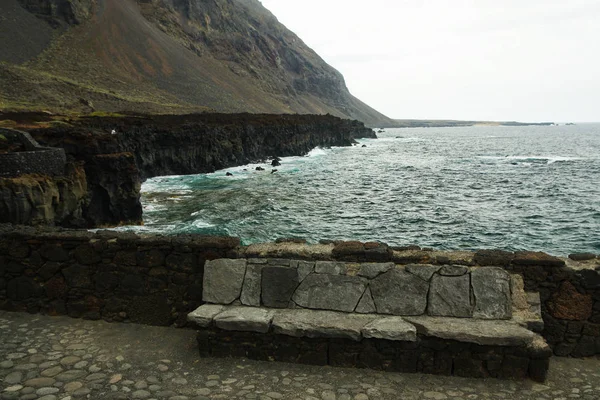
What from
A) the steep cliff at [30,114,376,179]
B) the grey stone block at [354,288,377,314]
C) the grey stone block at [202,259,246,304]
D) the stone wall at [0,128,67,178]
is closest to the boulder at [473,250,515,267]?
the grey stone block at [354,288,377,314]

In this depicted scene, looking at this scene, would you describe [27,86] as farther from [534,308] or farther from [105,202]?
[534,308]

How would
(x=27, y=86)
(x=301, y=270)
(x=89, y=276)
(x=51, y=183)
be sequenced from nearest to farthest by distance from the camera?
(x=301, y=270), (x=89, y=276), (x=51, y=183), (x=27, y=86)

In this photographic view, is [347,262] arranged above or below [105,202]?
above

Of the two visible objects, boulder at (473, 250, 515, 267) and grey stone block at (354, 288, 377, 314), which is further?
boulder at (473, 250, 515, 267)

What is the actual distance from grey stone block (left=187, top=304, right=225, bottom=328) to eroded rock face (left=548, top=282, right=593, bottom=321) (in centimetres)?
532

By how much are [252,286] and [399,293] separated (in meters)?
2.38

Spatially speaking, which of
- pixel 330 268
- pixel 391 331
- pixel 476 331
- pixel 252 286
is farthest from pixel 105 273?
pixel 476 331

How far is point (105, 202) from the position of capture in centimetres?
2692

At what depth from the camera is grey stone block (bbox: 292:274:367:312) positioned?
22.2ft

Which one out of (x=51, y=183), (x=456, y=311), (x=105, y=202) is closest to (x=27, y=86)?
(x=105, y=202)

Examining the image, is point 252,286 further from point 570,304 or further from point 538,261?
point 570,304

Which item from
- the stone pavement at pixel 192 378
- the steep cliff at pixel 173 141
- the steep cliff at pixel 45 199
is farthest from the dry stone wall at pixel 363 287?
the steep cliff at pixel 173 141

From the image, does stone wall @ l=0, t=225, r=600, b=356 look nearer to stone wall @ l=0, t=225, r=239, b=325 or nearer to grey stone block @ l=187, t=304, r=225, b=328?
stone wall @ l=0, t=225, r=239, b=325

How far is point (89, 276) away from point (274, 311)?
3625mm
